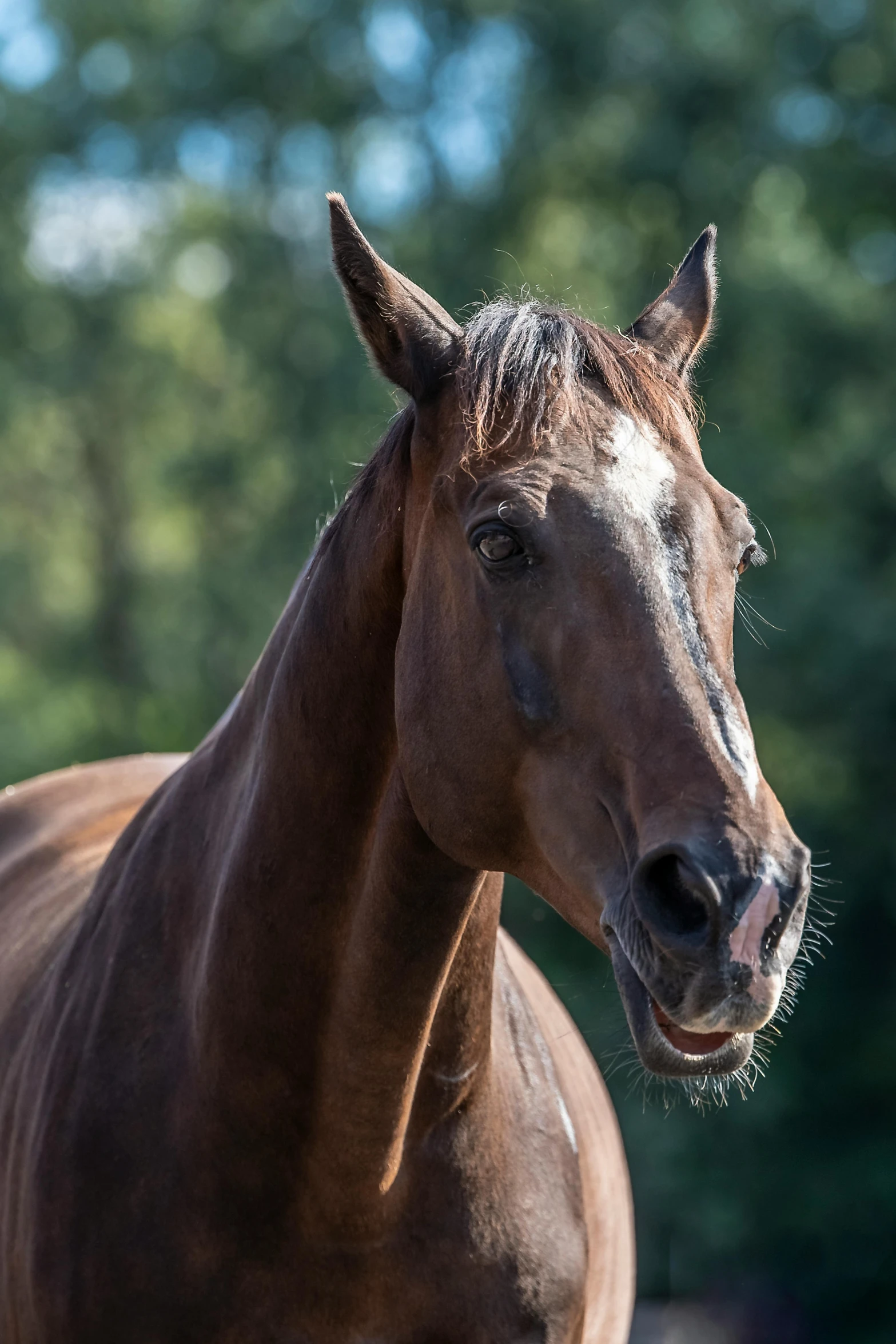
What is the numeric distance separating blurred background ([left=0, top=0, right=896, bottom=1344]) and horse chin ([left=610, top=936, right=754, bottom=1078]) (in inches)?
277

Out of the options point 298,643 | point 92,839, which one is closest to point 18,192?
point 92,839

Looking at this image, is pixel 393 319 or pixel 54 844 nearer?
pixel 393 319

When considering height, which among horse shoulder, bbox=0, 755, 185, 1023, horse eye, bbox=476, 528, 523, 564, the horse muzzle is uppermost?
horse eye, bbox=476, 528, 523, 564

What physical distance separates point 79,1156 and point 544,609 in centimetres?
119

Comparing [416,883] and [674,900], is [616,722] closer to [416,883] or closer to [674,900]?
[674,900]

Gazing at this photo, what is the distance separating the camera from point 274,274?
17.8 metres

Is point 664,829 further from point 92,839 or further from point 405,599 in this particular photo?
point 92,839

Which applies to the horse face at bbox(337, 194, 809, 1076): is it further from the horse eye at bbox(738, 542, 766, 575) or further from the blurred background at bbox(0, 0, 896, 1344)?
the blurred background at bbox(0, 0, 896, 1344)

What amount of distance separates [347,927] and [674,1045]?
2.09 ft

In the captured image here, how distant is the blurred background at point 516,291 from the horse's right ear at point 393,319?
692 cm

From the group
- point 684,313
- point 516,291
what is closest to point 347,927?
point 684,313

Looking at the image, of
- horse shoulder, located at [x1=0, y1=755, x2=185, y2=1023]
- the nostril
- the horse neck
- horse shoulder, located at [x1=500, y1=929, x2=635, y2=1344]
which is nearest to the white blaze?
the nostril

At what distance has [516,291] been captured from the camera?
8242 millimetres

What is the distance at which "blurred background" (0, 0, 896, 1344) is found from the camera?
11.9 m
